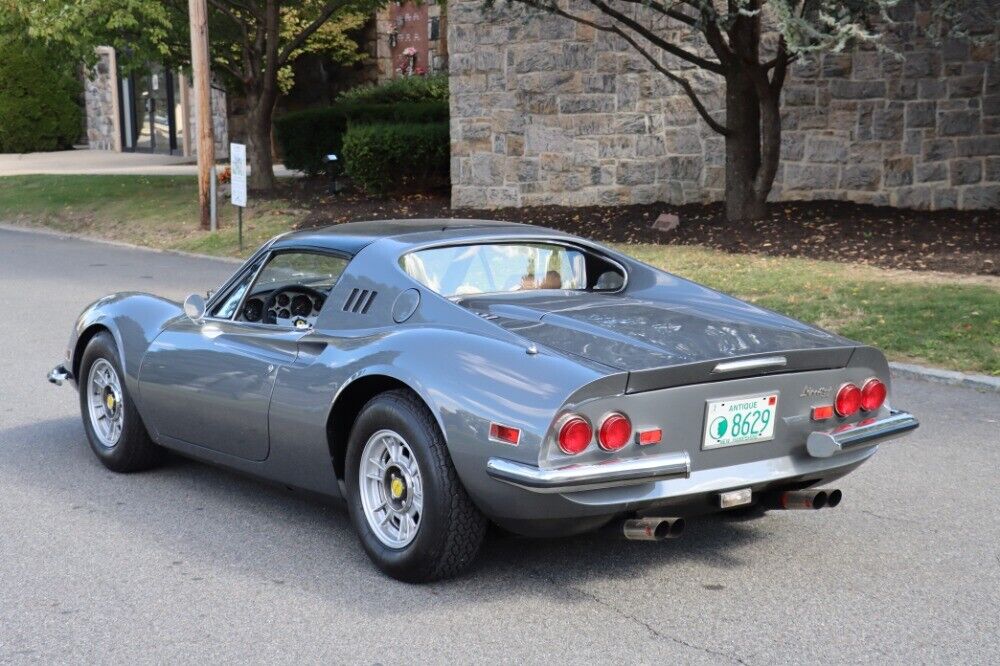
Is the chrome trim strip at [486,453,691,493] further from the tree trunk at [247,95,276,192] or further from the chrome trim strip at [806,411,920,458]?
the tree trunk at [247,95,276,192]

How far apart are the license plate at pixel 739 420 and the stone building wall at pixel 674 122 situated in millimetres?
11393

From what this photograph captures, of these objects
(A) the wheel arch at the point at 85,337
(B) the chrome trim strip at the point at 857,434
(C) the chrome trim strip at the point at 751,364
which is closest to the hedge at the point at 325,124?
(A) the wheel arch at the point at 85,337

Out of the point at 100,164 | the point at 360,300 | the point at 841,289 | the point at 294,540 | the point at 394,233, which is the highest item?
the point at 100,164

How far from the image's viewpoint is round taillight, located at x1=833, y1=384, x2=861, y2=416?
4797 mm

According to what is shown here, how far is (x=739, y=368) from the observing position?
446 cm

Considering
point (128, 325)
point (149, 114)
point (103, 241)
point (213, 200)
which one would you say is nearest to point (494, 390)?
point (128, 325)

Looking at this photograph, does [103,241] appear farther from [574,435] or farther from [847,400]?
[574,435]

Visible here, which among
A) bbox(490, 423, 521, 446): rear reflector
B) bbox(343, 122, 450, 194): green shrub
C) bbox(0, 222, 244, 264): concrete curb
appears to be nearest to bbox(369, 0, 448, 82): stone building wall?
bbox(343, 122, 450, 194): green shrub

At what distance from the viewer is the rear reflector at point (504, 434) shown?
424cm

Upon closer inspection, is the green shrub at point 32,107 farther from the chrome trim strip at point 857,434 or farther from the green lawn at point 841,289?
the chrome trim strip at point 857,434

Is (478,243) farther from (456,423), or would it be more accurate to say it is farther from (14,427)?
(14,427)

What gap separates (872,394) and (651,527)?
1.14 m

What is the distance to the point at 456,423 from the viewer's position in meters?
4.39

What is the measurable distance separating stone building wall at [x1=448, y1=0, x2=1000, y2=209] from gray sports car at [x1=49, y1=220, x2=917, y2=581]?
10269 mm
